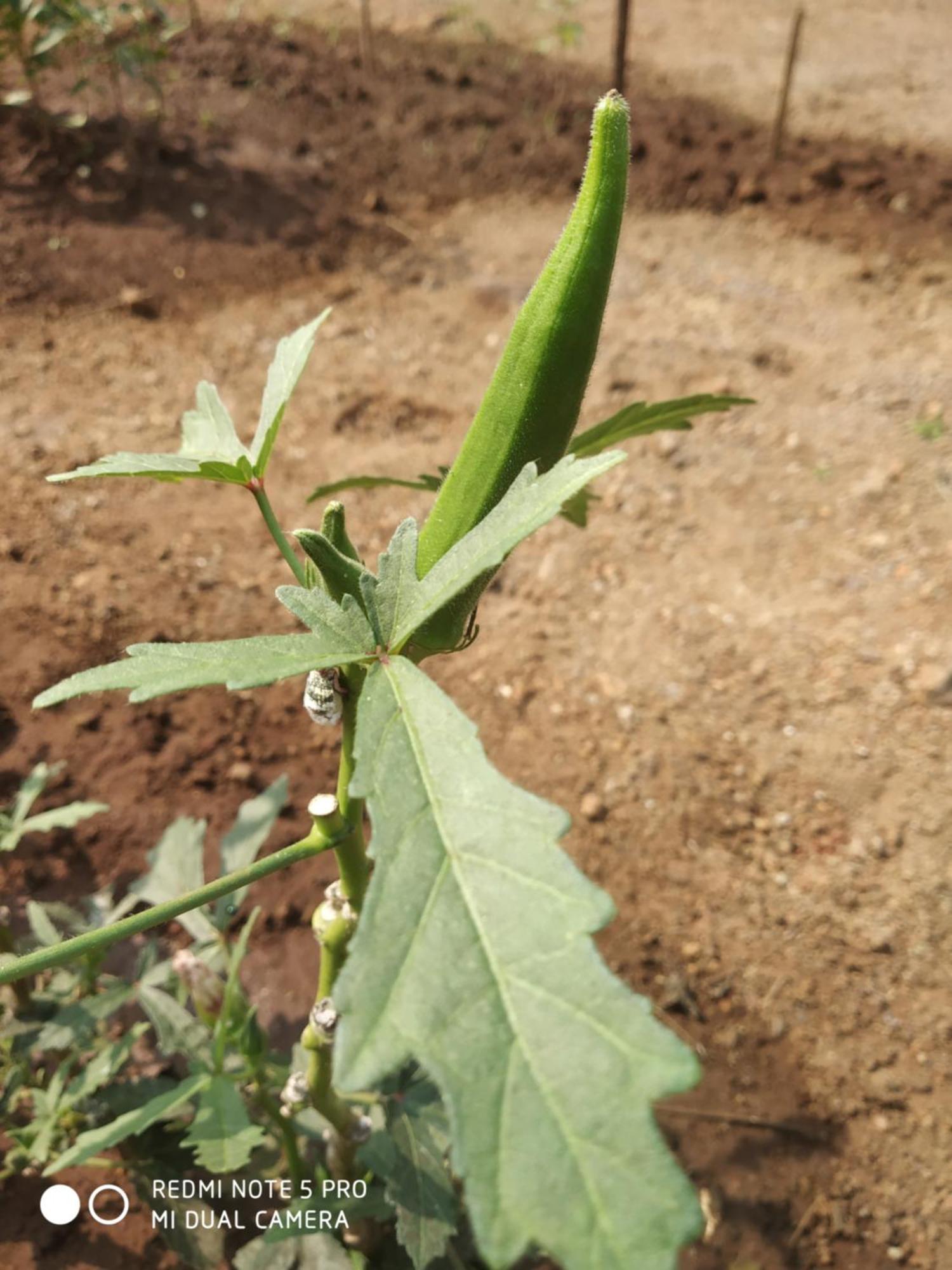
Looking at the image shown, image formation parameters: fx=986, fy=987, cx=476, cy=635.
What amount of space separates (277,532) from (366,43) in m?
5.69

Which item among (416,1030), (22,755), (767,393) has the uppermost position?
(416,1030)

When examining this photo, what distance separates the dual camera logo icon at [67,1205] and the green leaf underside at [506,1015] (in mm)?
1432

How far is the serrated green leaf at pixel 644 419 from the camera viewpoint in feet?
3.81

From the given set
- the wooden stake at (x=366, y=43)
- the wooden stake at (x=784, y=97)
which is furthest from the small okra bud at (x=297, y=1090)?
the wooden stake at (x=366, y=43)

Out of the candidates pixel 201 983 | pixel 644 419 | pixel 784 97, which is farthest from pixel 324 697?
pixel 784 97

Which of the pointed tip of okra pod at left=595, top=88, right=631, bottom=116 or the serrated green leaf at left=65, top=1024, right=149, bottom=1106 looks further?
the serrated green leaf at left=65, top=1024, right=149, bottom=1106

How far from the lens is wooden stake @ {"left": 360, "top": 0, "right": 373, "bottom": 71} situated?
5.49m

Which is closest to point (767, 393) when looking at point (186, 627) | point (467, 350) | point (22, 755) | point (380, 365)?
point (467, 350)

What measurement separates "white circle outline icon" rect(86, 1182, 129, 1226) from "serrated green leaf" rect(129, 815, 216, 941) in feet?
1.63

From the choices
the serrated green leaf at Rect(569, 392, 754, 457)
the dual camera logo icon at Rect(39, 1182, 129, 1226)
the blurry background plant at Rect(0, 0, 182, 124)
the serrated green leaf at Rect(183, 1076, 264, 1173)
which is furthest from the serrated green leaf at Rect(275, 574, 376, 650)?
the blurry background plant at Rect(0, 0, 182, 124)

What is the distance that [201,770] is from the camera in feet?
7.99

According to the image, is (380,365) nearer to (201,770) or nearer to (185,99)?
(201,770)

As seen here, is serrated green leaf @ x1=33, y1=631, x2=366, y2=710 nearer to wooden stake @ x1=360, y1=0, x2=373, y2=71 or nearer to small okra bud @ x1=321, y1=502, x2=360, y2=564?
small okra bud @ x1=321, y1=502, x2=360, y2=564

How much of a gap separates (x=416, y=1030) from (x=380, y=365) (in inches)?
133
